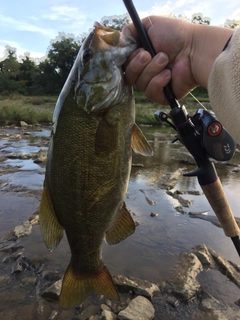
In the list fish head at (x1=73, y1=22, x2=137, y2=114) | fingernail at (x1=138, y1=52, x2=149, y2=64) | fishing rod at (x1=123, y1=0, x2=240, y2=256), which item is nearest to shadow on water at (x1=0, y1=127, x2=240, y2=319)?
fishing rod at (x1=123, y1=0, x2=240, y2=256)

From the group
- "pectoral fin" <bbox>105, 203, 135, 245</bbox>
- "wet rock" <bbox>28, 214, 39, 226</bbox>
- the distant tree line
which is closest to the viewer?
"pectoral fin" <bbox>105, 203, 135, 245</bbox>

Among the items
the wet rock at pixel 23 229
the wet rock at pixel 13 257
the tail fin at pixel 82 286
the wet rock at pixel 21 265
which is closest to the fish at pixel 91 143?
the tail fin at pixel 82 286

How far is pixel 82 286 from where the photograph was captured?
7.72 feet

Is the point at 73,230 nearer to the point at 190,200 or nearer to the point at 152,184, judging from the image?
the point at 190,200

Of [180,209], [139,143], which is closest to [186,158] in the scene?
[180,209]

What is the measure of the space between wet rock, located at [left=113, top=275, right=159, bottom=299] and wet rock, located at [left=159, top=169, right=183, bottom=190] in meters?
3.89

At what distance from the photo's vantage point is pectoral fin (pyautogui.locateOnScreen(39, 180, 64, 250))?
6.87 feet

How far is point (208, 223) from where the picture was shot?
215 inches

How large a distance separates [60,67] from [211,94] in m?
65.8

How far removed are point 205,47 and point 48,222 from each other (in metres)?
1.63

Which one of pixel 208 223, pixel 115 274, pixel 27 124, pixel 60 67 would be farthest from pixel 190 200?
pixel 60 67

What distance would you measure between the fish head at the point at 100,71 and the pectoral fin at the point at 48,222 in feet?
2.07

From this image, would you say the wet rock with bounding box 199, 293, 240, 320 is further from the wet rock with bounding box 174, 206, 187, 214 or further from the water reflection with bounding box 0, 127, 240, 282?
the wet rock with bounding box 174, 206, 187, 214

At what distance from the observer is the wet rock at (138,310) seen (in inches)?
120
